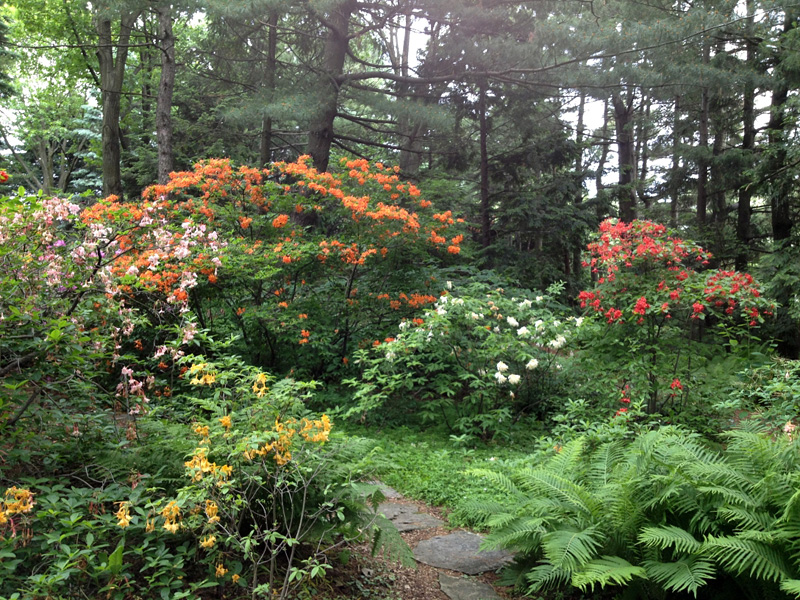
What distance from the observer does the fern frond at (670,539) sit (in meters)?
2.24

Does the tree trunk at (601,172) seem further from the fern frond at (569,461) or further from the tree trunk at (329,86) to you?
the fern frond at (569,461)

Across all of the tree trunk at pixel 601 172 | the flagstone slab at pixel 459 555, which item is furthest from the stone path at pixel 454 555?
the tree trunk at pixel 601 172

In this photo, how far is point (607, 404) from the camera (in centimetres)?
532

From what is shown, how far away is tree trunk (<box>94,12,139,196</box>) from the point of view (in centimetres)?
1116

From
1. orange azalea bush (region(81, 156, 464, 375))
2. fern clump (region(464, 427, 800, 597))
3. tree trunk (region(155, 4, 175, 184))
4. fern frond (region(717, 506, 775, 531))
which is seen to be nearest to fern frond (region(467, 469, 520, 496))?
fern clump (region(464, 427, 800, 597))

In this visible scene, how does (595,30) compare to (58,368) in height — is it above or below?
above

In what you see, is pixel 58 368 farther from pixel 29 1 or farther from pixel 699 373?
pixel 29 1

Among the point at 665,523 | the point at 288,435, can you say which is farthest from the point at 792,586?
the point at 288,435

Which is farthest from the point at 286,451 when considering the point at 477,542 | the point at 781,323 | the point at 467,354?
the point at 781,323

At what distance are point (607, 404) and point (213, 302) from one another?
452 cm

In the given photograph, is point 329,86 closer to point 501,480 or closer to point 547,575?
point 501,480

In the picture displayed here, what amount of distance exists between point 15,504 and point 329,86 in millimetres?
8757

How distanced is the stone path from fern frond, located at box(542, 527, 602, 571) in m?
0.49

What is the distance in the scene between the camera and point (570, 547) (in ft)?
7.88
